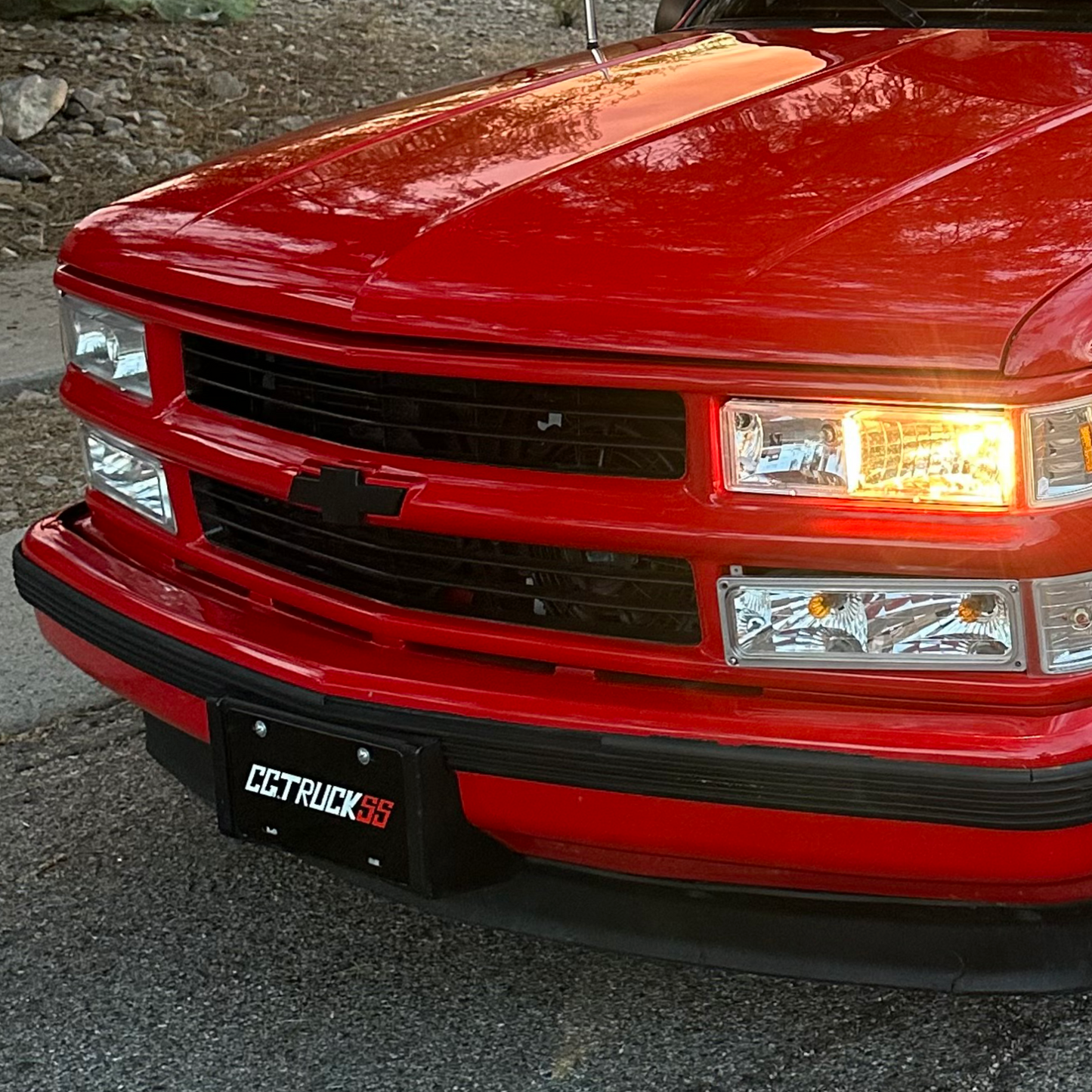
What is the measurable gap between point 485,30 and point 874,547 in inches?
391

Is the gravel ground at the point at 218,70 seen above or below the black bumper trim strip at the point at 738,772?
above

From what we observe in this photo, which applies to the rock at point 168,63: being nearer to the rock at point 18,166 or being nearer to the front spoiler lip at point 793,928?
the rock at point 18,166

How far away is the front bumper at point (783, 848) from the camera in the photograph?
2.04m

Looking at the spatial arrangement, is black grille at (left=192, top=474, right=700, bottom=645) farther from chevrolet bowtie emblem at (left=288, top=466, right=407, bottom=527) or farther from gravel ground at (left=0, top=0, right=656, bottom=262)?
gravel ground at (left=0, top=0, right=656, bottom=262)

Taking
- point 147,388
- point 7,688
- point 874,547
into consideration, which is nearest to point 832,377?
point 874,547

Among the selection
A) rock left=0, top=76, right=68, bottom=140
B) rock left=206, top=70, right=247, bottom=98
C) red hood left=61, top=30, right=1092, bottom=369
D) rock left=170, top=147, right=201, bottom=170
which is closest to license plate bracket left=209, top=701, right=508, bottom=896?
red hood left=61, top=30, right=1092, bottom=369

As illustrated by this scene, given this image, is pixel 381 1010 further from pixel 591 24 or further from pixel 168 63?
pixel 168 63

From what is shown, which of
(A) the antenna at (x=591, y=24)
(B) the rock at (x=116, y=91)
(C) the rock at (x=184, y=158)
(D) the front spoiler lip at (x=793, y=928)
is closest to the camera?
(D) the front spoiler lip at (x=793, y=928)

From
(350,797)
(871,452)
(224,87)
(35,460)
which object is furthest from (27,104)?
(871,452)

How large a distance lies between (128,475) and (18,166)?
5704 millimetres

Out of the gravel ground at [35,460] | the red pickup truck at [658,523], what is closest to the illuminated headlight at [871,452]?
the red pickup truck at [658,523]

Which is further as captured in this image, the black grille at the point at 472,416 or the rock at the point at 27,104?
the rock at the point at 27,104

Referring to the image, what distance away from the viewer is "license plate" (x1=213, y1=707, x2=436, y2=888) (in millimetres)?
2289

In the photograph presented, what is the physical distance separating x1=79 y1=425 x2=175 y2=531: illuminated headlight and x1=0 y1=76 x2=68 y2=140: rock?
5.96 metres
